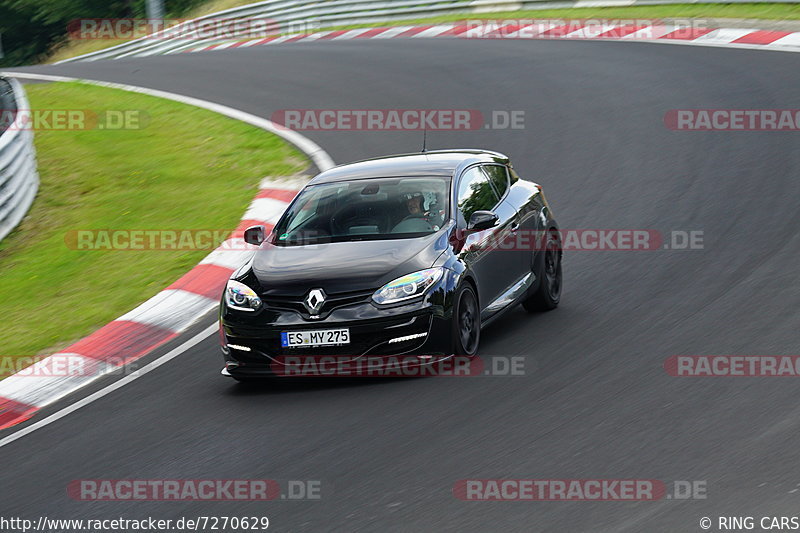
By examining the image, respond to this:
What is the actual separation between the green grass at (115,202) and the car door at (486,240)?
360cm

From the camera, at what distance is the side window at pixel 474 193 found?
9.49 meters

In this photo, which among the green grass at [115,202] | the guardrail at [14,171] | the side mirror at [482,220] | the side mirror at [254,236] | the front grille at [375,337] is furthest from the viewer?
the guardrail at [14,171]

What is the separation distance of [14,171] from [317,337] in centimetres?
769

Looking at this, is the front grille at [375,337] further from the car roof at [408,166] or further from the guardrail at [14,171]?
the guardrail at [14,171]

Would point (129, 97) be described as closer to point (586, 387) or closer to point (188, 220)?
point (188, 220)

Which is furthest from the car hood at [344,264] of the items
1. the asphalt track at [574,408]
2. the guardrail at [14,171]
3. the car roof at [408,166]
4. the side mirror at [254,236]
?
the guardrail at [14,171]

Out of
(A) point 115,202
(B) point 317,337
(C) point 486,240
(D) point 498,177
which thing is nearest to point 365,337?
(B) point 317,337

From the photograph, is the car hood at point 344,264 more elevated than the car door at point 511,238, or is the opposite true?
the car hood at point 344,264

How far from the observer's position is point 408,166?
985 centimetres

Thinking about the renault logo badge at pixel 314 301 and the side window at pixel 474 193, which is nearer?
the renault logo badge at pixel 314 301

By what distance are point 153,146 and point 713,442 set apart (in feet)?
40.7

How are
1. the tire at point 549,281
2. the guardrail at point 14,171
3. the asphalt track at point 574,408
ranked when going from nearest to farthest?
1. the asphalt track at point 574,408
2. the tire at point 549,281
3. the guardrail at point 14,171

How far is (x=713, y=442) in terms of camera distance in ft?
21.9

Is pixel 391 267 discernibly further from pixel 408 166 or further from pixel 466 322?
pixel 408 166
